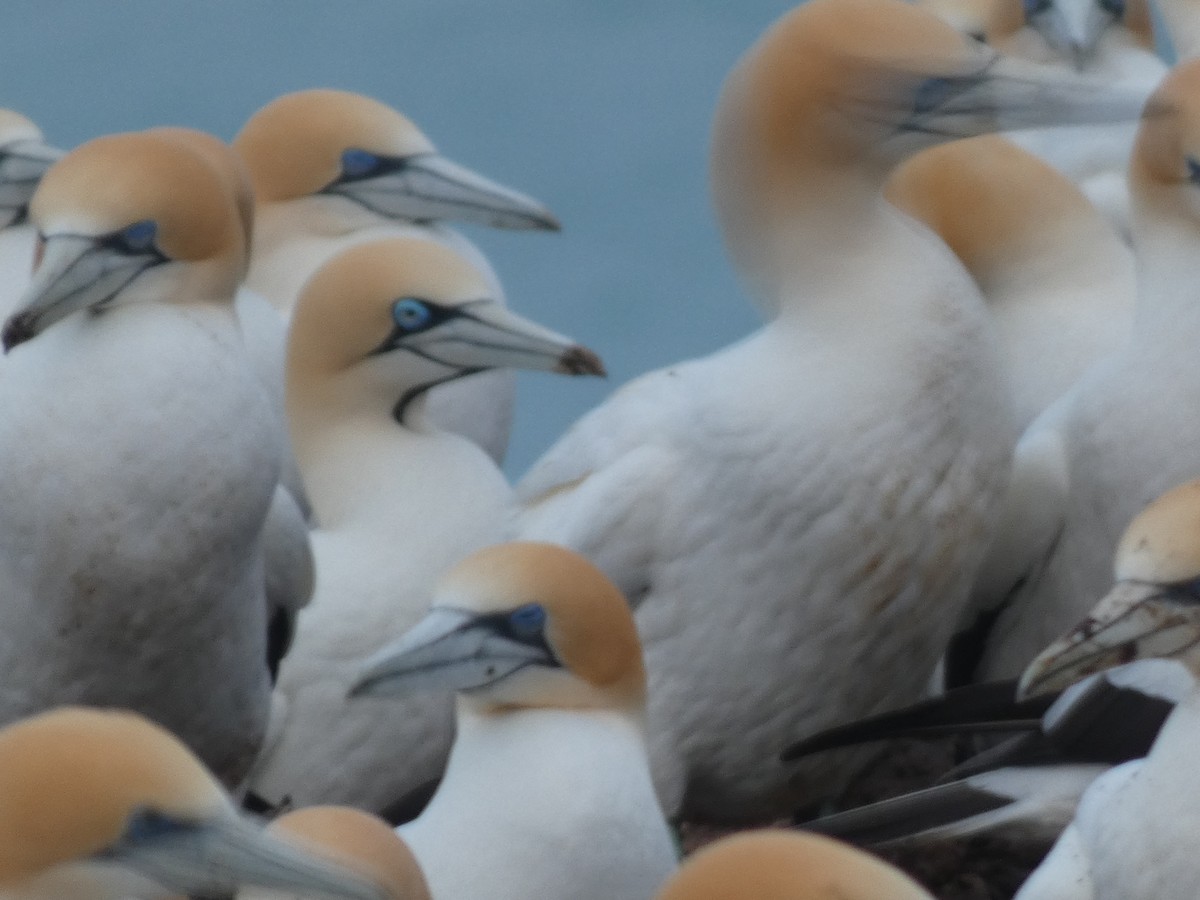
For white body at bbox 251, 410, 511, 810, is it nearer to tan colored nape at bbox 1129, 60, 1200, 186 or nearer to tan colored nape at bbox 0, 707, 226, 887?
tan colored nape at bbox 1129, 60, 1200, 186

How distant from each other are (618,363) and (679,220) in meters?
1.29

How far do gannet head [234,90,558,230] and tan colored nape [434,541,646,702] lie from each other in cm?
227

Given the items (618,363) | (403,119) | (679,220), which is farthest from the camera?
(679,220)

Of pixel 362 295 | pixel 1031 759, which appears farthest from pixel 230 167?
pixel 1031 759

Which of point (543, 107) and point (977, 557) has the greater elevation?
point (977, 557)

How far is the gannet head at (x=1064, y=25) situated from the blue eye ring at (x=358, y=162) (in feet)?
5.90

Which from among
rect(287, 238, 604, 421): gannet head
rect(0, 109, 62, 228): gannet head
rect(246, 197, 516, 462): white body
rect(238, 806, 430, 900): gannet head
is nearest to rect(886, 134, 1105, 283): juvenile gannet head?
rect(287, 238, 604, 421): gannet head

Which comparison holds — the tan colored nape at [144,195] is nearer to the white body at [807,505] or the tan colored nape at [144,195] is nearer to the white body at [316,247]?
the white body at [807,505]

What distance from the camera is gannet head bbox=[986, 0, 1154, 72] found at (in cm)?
738

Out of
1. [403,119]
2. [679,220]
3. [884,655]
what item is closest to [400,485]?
[884,655]

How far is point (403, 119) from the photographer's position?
6648mm

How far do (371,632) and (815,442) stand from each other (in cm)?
93

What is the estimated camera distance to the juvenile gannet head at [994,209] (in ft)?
19.2

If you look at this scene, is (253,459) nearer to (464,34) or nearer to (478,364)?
(478,364)
